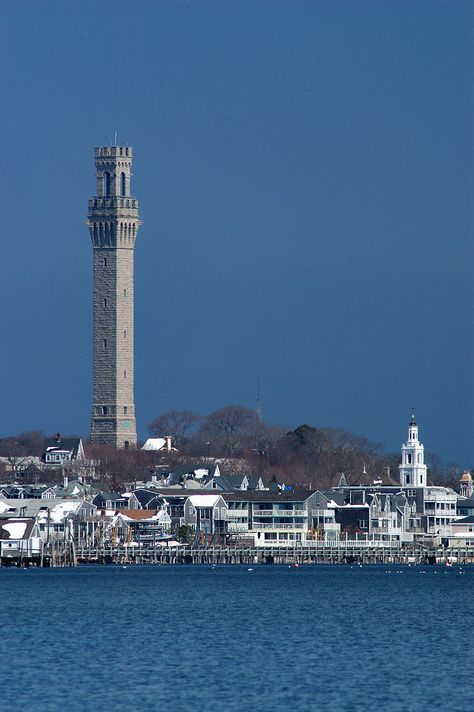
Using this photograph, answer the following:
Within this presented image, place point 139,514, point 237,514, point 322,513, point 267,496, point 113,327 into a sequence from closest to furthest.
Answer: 1. point 139,514
2. point 237,514
3. point 322,513
4. point 267,496
5. point 113,327

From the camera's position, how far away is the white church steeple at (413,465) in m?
156

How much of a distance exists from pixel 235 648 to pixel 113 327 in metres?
116

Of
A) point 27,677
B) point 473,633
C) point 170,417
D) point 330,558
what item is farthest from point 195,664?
point 170,417

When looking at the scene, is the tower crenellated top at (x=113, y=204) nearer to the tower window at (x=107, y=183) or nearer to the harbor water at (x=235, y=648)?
the tower window at (x=107, y=183)

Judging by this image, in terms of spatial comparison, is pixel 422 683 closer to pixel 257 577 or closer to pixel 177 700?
pixel 177 700

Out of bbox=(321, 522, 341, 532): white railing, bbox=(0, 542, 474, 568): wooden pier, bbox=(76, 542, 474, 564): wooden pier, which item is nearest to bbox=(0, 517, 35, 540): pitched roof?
bbox=(0, 542, 474, 568): wooden pier

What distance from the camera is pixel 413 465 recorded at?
156000mm

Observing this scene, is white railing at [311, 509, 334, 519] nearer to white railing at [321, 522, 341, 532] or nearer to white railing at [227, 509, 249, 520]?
white railing at [321, 522, 341, 532]

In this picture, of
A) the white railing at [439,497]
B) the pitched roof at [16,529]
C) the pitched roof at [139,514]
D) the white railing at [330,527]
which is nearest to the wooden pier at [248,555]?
the pitched roof at [16,529]

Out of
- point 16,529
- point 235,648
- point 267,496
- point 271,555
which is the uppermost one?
point 267,496

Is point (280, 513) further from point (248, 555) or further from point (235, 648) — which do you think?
point (235, 648)

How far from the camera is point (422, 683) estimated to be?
48.6 m

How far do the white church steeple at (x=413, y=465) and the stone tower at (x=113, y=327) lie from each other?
25.7 metres

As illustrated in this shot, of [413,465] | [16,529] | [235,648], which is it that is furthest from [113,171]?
[235,648]
